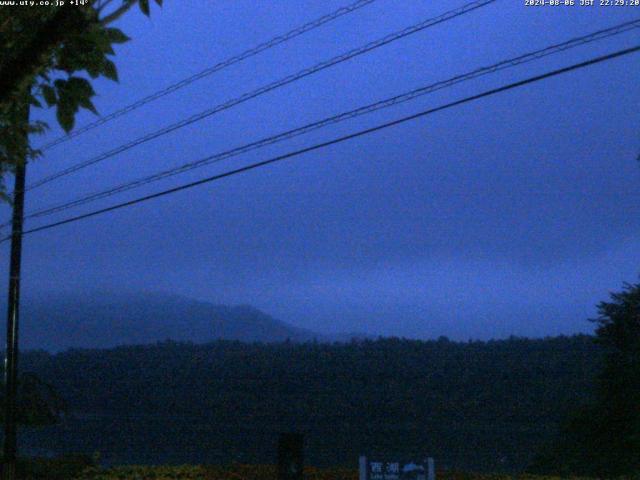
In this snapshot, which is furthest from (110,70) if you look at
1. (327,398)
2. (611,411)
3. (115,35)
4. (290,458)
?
(327,398)

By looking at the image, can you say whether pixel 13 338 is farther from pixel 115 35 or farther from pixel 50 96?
pixel 115 35

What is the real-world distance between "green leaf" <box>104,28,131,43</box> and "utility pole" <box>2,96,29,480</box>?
1318 cm

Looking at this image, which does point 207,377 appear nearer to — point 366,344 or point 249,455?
point 366,344

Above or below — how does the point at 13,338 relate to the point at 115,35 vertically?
below

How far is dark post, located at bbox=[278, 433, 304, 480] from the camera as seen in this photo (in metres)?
12.6

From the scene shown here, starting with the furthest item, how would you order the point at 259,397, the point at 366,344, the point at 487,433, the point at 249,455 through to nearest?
1. the point at 366,344
2. the point at 259,397
3. the point at 487,433
4. the point at 249,455

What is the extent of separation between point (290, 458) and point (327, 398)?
24.2 meters

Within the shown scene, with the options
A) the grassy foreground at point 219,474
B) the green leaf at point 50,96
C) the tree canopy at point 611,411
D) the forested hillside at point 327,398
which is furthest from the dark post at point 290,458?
the forested hillside at point 327,398

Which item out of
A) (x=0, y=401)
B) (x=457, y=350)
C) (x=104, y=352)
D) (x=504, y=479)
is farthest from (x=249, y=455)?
(x=104, y=352)

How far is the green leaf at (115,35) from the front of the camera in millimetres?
3994

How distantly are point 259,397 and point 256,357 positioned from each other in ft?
17.3

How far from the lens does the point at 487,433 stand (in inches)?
1123

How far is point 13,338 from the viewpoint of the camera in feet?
56.3

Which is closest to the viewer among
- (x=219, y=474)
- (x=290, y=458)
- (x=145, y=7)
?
(x=145, y=7)
